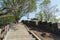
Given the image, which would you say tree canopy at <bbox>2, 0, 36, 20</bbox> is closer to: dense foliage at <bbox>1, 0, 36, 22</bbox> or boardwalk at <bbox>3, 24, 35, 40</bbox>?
dense foliage at <bbox>1, 0, 36, 22</bbox>

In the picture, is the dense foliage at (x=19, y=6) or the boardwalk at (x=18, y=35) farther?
the dense foliage at (x=19, y=6)

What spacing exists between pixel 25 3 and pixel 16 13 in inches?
130

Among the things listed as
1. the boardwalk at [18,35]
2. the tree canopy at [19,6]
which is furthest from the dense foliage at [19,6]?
the boardwalk at [18,35]

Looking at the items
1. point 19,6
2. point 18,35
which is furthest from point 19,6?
point 18,35

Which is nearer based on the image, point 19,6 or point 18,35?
point 18,35

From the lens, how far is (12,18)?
40406 mm

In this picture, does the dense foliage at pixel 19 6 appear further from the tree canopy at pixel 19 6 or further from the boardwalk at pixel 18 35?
the boardwalk at pixel 18 35

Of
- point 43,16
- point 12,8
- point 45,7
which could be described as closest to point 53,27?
point 12,8

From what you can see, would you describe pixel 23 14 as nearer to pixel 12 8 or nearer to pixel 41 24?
pixel 12 8

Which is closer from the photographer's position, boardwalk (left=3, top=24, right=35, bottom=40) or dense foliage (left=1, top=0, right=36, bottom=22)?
boardwalk (left=3, top=24, right=35, bottom=40)

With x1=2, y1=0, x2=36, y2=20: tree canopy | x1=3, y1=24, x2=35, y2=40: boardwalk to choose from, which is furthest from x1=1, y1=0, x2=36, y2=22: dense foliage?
x1=3, y1=24, x2=35, y2=40: boardwalk

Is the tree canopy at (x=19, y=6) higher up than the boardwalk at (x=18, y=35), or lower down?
higher up

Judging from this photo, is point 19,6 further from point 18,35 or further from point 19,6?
point 18,35

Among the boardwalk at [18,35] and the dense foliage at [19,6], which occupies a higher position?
the dense foliage at [19,6]
